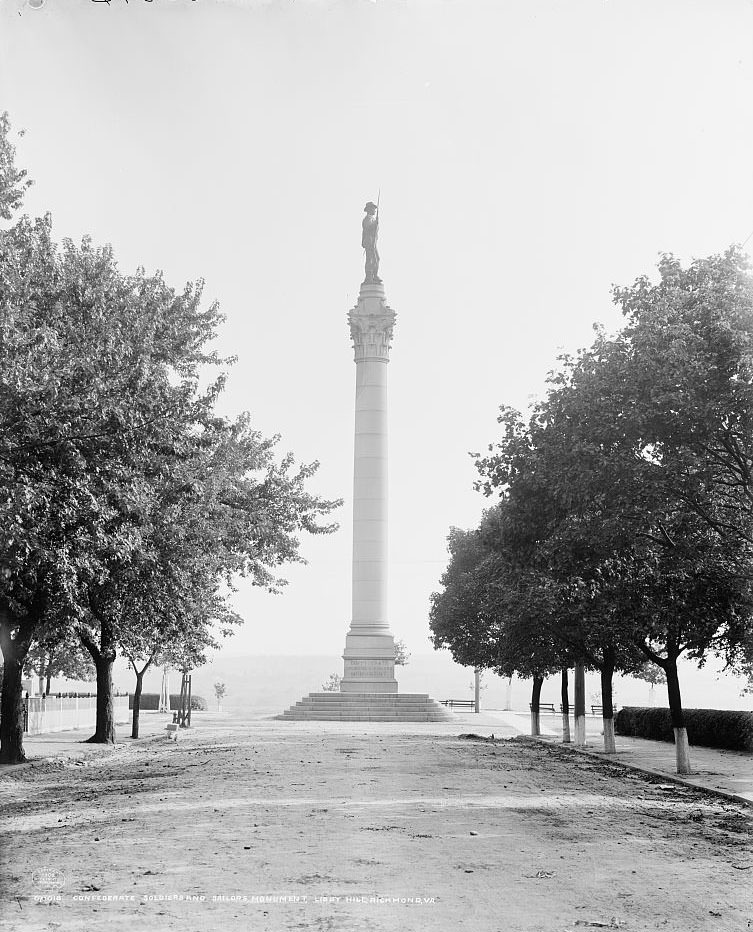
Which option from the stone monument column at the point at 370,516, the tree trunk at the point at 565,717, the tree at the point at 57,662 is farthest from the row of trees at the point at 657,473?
the stone monument column at the point at 370,516

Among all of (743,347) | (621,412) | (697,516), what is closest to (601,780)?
(697,516)

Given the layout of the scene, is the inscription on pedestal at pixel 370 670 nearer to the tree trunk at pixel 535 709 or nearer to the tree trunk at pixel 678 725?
the tree trunk at pixel 535 709

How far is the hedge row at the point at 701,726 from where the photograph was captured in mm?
37750

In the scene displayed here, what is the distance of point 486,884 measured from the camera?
443 inches

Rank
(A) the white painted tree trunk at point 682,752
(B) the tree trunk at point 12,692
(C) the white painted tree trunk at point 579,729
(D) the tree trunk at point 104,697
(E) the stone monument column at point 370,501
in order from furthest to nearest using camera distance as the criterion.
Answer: (E) the stone monument column at point 370,501
(C) the white painted tree trunk at point 579,729
(D) the tree trunk at point 104,697
(B) the tree trunk at point 12,692
(A) the white painted tree trunk at point 682,752

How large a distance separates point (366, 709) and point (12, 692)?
3482 cm

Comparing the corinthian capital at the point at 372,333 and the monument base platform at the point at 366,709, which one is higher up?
the corinthian capital at the point at 372,333

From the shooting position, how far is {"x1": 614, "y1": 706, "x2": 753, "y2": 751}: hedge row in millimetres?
37750

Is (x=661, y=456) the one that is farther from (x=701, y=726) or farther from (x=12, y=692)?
(x=701, y=726)

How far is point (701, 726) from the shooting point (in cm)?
4122

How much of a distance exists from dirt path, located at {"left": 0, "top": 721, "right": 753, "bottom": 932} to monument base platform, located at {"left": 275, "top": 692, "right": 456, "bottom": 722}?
34200 mm

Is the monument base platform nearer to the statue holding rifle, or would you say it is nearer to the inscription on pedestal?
the inscription on pedestal

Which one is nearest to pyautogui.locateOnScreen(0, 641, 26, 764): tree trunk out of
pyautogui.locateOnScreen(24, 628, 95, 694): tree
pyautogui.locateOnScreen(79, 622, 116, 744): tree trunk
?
pyautogui.locateOnScreen(79, 622, 116, 744): tree trunk

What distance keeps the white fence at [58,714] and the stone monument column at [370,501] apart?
18.0 meters
